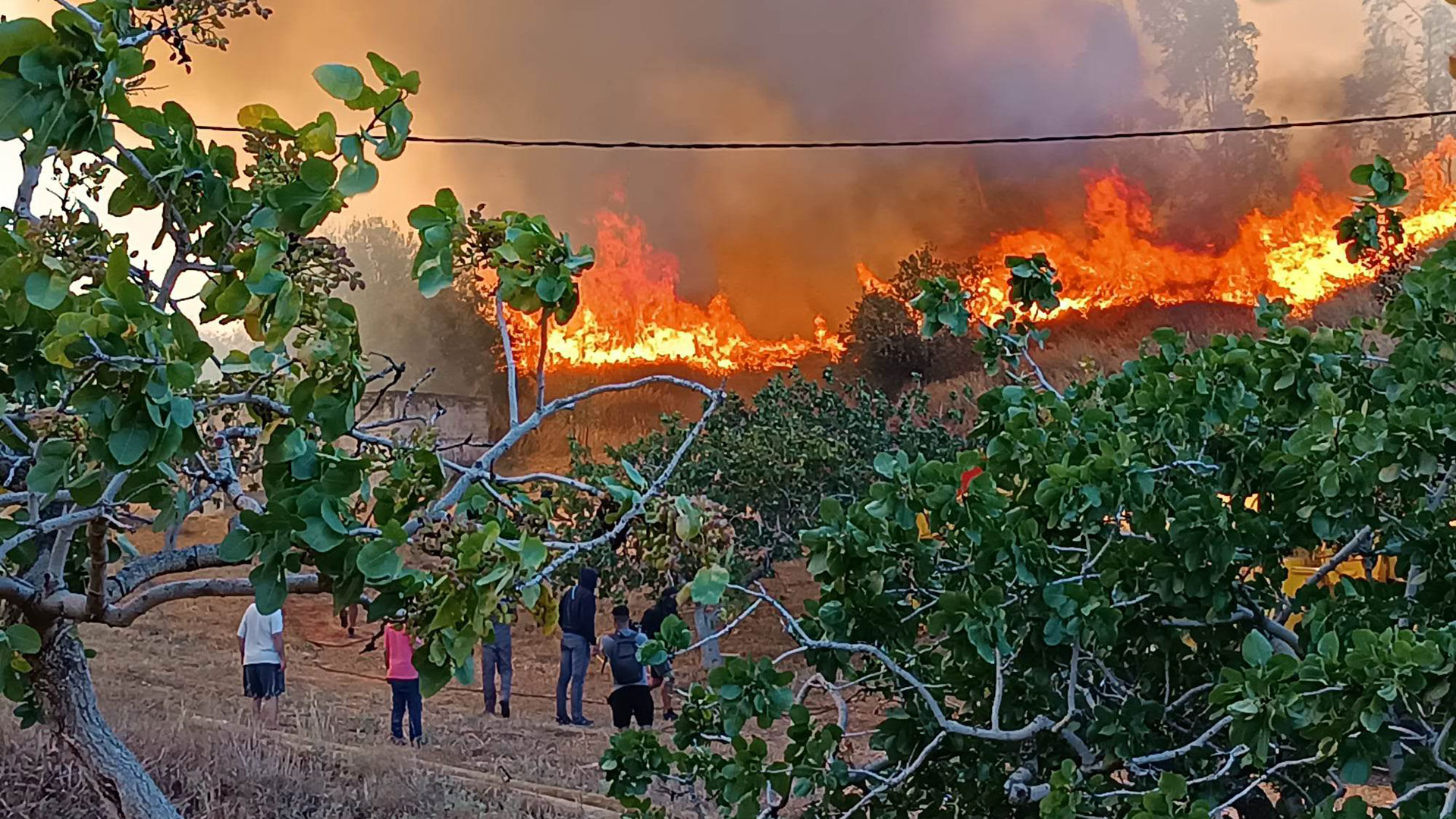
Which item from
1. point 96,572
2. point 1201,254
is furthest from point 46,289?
point 1201,254

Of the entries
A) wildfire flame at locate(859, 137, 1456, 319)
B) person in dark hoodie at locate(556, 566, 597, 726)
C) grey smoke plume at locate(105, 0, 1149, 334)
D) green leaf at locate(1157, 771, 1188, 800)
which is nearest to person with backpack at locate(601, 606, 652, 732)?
person in dark hoodie at locate(556, 566, 597, 726)

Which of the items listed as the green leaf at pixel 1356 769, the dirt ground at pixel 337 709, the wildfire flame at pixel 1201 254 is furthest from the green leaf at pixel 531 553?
the wildfire flame at pixel 1201 254

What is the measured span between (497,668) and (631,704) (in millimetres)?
1201

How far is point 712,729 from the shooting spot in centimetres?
242

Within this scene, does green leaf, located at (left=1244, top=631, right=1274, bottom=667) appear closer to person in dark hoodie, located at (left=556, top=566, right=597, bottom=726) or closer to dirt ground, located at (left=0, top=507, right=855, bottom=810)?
dirt ground, located at (left=0, top=507, right=855, bottom=810)

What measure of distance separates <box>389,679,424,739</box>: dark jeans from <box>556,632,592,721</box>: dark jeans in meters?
1.17

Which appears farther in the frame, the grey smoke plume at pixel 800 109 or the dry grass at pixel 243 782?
the grey smoke plume at pixel 800 109

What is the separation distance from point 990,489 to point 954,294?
80cm

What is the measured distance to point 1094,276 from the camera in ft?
32.7

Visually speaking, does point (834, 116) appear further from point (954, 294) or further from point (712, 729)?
Answer: point (712, 729)

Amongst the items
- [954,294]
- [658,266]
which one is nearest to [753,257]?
[658,266]

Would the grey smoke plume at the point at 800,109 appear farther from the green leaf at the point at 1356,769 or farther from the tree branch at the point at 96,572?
the green leaf at the point at 1356,769

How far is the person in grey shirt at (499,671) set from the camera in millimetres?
7605

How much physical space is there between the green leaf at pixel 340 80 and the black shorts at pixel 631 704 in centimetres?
609
